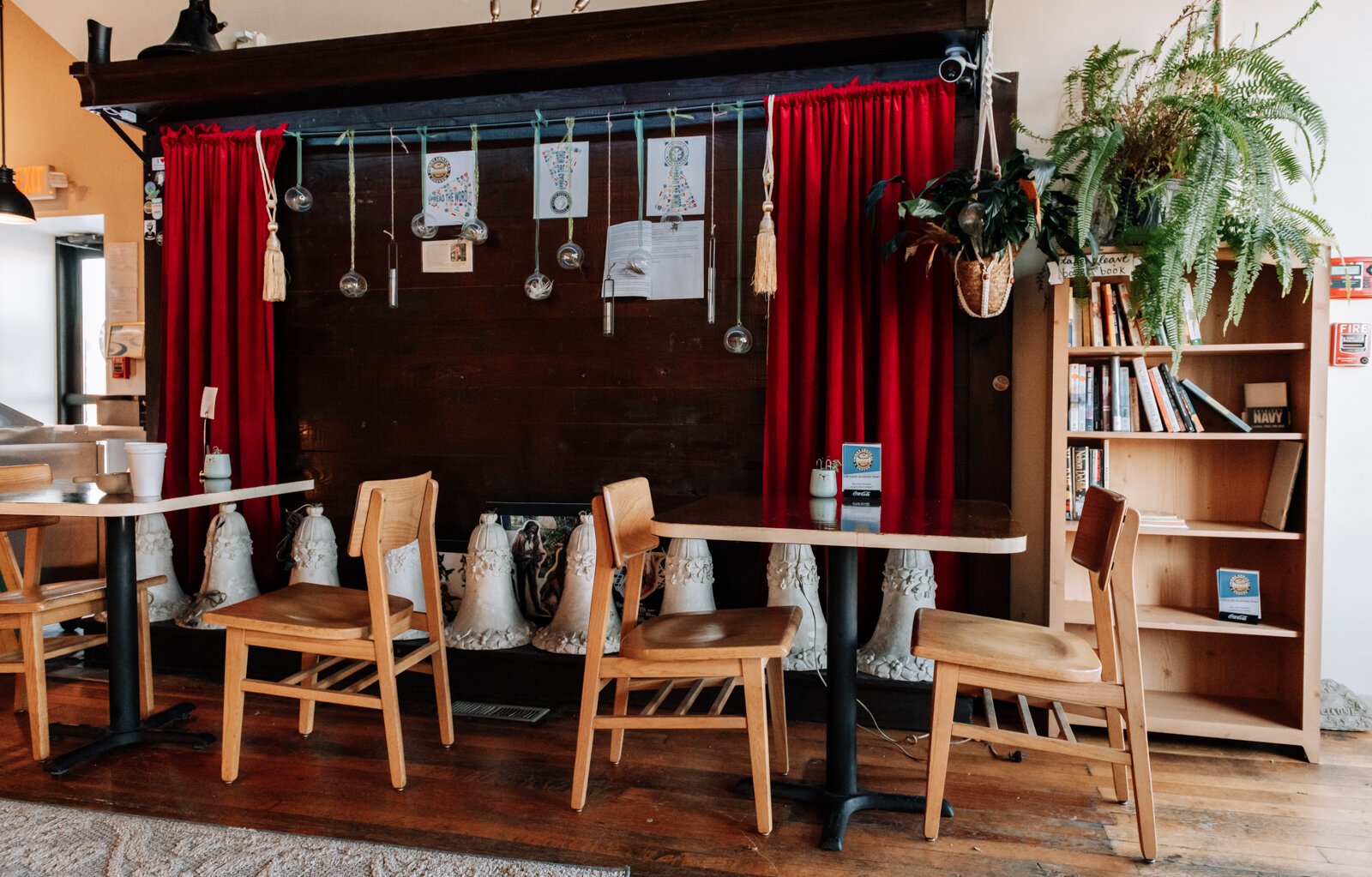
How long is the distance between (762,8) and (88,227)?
427 centimetres

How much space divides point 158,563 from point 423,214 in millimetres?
1681

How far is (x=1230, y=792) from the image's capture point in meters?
2.27

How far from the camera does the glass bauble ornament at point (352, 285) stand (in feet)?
10.3

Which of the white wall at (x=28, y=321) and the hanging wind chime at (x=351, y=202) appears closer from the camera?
the hanging wind chime at (x=351, y=202)

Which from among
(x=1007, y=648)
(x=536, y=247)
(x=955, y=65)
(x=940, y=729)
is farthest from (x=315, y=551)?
(x=955, y=65)

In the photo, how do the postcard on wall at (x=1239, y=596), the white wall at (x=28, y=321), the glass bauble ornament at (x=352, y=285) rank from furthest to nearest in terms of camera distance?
1. the white wall at (x=28, y=321)
2. the glass bauble ornament at (x=352, y=285)
3. the postcard on wall at (x=1239, y=596)

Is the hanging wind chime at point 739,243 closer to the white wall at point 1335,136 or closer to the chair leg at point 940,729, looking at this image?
the white wall at point 1335,136

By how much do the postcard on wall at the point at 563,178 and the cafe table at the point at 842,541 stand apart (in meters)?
1.45

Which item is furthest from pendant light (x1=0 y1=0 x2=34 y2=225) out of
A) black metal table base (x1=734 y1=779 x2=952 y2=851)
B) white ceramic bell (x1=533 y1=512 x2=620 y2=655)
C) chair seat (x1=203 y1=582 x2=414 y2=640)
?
black metal table base (x1=734 y1=779 x2=952 y2=851)

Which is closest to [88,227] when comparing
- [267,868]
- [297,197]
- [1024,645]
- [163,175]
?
[163,175]

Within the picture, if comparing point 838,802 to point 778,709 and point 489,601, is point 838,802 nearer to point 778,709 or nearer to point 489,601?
point 778,709

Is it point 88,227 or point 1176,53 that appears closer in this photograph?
point 1176,53

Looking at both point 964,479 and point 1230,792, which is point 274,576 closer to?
point 964,479

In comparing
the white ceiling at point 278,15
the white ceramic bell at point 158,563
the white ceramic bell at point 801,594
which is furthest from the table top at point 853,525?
the white ceramic bell at point 158,563
